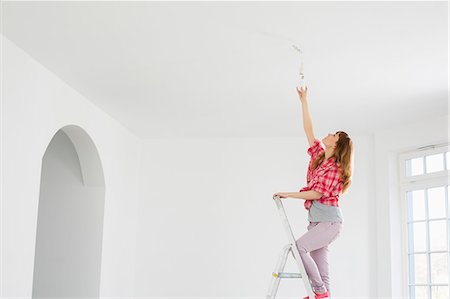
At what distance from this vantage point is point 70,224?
666 cm

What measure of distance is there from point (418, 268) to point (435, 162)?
1.09 metres

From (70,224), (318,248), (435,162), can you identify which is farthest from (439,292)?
(70,224)

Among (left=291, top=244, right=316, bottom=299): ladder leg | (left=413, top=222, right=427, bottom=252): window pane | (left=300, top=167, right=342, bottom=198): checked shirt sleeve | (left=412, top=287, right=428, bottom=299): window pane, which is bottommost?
(left=412, top=287, right=428, bottom=299): window pane

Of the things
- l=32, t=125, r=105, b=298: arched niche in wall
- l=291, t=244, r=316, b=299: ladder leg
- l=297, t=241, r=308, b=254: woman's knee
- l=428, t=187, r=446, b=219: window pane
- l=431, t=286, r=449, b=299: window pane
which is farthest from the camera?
l=32, t=125, r=105, b=298: arched niche in wall

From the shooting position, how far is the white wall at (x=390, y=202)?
263 inches

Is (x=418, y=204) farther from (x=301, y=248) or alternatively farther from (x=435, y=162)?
(x=301, y=248)

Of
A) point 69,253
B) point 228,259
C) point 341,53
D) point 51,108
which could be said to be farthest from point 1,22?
point 228,259

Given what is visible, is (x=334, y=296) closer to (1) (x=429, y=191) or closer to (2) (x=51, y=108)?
(1) (x=429, y=191)

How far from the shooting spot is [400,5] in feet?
12.9

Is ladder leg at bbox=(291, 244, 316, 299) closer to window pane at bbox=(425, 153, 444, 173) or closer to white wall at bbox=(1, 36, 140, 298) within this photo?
white wall at bbox=(1, 36, 140, 298)

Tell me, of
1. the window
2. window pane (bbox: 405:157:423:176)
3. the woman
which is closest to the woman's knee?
the woman

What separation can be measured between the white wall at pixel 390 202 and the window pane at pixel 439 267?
40cm

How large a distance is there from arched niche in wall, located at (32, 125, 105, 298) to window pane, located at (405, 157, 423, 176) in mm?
3145

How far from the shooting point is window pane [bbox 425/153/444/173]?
643 cm
